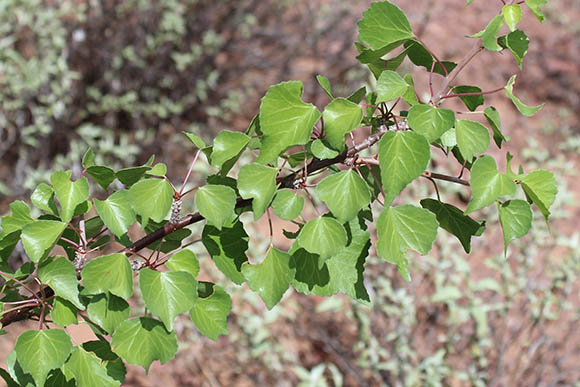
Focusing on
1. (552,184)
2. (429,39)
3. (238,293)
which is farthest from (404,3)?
(552,184)

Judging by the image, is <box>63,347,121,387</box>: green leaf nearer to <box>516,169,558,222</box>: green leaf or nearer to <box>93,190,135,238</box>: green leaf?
<box>93,190,135,238</box>: green leaf

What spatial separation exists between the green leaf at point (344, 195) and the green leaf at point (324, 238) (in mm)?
14

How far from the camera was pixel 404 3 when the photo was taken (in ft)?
13.8

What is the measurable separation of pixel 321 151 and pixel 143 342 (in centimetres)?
29

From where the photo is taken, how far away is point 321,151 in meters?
0.65

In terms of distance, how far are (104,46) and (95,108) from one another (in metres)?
0.34

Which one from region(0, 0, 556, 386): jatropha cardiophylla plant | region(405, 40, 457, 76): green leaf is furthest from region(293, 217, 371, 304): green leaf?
region(405, 40, 457, 76): green leaf

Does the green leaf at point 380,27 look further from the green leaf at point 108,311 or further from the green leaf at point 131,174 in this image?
the green leaf at point 108,311

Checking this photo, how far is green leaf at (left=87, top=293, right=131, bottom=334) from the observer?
0.64 metres

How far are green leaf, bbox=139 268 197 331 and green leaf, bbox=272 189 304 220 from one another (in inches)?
4.6

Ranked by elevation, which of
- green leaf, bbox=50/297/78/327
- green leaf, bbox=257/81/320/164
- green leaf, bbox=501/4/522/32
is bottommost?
green leaf, bbox=50/297/78/327

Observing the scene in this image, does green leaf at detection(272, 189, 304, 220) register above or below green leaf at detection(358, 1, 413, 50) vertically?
below

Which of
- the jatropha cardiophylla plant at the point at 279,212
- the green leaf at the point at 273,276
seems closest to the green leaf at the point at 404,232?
the jatropha cardiophylla plant at the point at 279,212

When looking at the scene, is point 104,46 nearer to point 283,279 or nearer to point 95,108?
point 95,108
